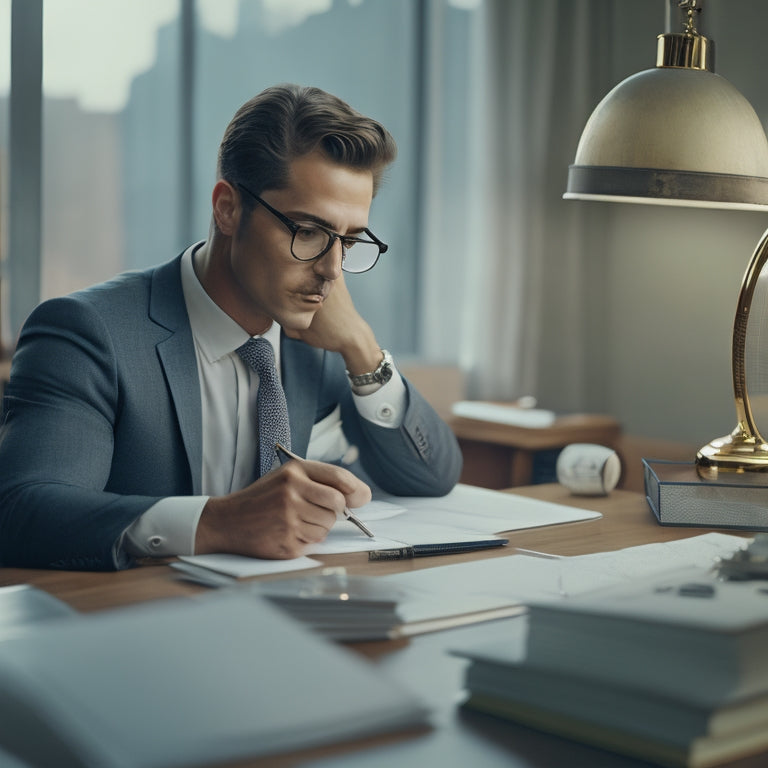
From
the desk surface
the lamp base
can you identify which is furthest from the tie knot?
the lamp base

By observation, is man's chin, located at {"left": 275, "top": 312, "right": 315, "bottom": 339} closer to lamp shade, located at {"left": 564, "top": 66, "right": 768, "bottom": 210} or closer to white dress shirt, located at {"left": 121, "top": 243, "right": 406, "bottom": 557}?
white dress shirt, located at {"left": 121, "top": 243, "right": 406, "bottom": 557}

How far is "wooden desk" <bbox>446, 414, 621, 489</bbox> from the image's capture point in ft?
10.3

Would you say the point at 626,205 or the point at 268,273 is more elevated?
the point at 626,205

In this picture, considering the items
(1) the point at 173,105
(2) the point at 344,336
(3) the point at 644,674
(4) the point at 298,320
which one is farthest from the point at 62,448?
(1) the point at 173,105

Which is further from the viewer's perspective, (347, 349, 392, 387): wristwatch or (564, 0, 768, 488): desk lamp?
(347, 349, 392, 387): wristwatch

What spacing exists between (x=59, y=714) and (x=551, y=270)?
12.1 feet

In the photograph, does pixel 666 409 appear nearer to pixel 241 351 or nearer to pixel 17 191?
pixel 17 191

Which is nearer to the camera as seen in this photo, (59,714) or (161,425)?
(59,714)

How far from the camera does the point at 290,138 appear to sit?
162cm

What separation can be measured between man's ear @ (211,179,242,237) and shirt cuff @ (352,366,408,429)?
1.09 ft

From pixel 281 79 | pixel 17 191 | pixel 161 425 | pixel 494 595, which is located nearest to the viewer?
pixel 494 595

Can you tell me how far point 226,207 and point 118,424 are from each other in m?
0.41

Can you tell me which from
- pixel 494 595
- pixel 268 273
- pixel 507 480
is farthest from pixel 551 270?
pixel 494 595

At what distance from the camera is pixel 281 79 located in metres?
3.68
